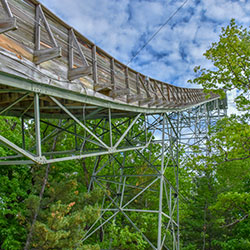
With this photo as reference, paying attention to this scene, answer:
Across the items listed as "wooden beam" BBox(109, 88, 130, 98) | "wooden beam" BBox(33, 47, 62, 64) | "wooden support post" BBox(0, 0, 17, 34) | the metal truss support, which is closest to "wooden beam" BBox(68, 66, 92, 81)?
"wooden beam" BBox(33, 47, 62, 64)

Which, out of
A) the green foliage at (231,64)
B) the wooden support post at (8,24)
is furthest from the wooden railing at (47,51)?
the green foliage at (231,64)

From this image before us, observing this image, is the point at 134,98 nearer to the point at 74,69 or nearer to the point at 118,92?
the point at 118,92

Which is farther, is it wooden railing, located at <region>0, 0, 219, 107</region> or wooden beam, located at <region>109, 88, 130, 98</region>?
wooden beam, located at <region>109, 88, 130, 98</region>

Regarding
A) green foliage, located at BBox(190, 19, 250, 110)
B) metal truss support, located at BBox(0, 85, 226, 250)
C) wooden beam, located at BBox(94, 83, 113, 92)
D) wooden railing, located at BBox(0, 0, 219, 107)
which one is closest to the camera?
wooden railing, located at BBox(0, 0, 219, 107)

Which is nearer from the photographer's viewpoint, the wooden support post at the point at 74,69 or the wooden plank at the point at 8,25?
the wooden plank at the point at 8,25

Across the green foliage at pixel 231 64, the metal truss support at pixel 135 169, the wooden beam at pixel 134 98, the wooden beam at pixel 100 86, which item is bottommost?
the metal truss support at pixel 135 169

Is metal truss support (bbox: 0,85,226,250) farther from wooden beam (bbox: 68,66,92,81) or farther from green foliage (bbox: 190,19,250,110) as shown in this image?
wooden beam (bbox: 68,66,92,81)

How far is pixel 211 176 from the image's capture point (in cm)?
1691

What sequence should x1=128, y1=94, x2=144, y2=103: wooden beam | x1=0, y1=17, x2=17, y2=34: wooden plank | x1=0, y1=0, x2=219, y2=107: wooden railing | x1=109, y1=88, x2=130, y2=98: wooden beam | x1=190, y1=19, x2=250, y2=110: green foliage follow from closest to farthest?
x1=0, y1=17, x2=17, y2=34: wooden plank
x1=0, y1=0, x2=219, y2=107: wooden railing
x1=109, y1=88, x2=130, y2=98: wooden beam
x1=190, y1=19, x2=250, y2=110: green foliage
x1=128, y1=94, x2=144, y2=103: wooden beam

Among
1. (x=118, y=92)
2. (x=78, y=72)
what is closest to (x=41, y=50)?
(x=78, y=72)

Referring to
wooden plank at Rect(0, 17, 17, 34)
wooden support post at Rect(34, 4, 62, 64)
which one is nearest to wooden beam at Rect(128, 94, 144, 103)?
wooden support post at Rect(34, 4, 62, 64)

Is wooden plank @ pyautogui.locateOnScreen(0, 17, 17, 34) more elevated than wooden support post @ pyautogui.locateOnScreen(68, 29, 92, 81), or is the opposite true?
wooden support post @ pyautogui.locateOnScreen(68, 29, 92, 81)

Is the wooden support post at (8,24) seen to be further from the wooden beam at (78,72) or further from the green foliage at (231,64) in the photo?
the green foliage at (231,64)

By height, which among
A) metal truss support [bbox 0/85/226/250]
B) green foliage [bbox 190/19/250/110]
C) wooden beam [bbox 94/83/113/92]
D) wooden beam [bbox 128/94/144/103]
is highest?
green foliage [bbox 190/19/250/110]
